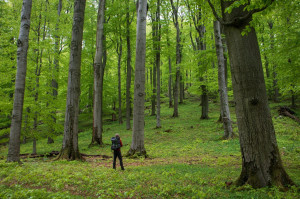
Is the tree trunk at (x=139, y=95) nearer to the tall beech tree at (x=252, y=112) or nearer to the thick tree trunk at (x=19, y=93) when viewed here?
the thick tree trunk at (x=19, y=93)

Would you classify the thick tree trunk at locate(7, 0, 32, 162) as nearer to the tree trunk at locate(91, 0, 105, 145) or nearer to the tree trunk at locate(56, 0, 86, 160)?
the tree trunk at locate(56, 0, 86, 160)

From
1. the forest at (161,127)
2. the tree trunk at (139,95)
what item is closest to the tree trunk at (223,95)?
the forest at (161,127)

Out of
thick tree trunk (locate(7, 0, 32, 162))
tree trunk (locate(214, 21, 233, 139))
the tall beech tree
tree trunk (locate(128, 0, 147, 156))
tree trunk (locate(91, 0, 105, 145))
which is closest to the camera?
the tall beech tree

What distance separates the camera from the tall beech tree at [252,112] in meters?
4.01

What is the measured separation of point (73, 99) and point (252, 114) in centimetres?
740

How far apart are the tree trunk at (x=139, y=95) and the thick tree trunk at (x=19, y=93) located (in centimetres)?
457

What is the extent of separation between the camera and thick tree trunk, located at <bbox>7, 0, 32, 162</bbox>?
6938 mm

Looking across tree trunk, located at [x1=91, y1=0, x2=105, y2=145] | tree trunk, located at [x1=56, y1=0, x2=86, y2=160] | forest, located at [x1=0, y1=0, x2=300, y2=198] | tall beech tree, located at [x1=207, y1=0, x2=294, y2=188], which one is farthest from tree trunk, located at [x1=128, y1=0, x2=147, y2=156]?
tall beech tree, located at [x1=207, y1=0, x2=294, y2=188]

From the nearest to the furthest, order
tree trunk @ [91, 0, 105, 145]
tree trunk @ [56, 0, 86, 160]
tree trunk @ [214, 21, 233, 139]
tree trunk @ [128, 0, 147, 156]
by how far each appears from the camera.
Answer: tree trunk @ [56, 0, 86, 160] → tree trunk @ [128, 0, 147, 156] → tree trunk @ [214, 21, 233, 139] → tree trunk @ [91, 0, 105, 145]

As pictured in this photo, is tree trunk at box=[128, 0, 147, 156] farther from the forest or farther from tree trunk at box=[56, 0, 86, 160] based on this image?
tree trunk at box=[56, 0, 86, 160]

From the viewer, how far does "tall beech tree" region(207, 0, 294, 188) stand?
4.01 meters

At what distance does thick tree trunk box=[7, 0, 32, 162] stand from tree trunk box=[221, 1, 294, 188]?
282 inches

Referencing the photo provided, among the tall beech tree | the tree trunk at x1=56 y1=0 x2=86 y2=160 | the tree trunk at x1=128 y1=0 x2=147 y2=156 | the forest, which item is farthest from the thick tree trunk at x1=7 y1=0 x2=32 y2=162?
the tall beech tree

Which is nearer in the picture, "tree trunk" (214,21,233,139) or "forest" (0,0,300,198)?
"forest" (0,0,300,198)
